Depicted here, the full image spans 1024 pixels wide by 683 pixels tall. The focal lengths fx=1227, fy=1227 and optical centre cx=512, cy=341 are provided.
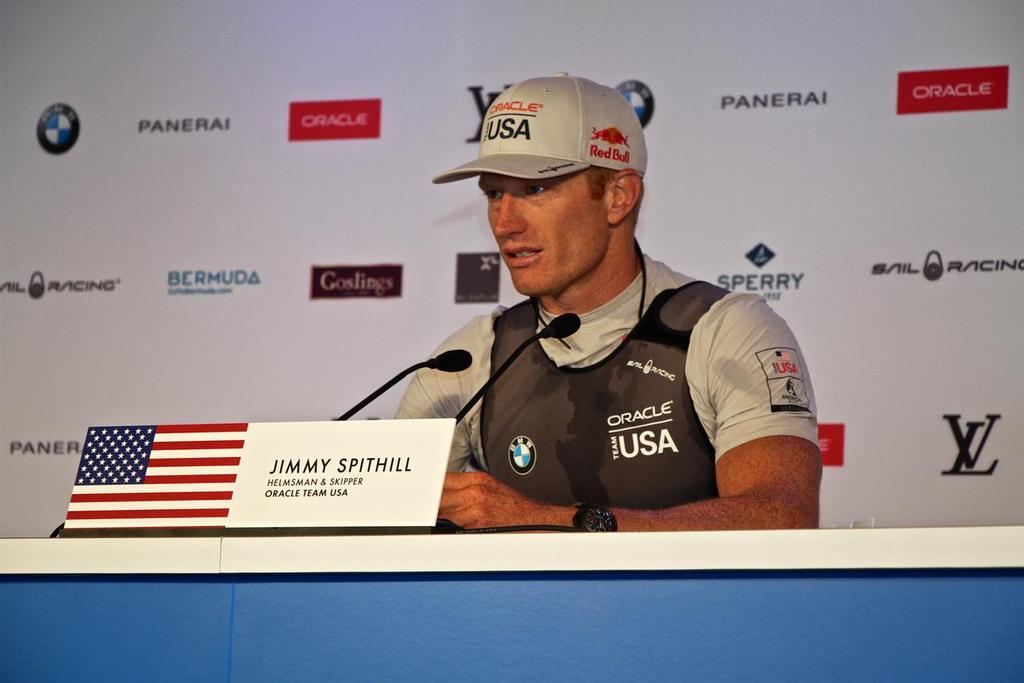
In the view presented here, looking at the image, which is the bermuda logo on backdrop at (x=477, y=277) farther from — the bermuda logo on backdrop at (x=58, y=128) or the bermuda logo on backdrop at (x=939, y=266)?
the bermuda logo on backdrop at (x=58, y=128)

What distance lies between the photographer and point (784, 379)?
1.88 meters

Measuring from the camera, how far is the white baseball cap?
2023 mm

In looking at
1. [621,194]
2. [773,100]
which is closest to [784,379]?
[621,194]

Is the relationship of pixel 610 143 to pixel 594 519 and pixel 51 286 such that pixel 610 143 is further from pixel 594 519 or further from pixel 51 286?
pixel 51 286

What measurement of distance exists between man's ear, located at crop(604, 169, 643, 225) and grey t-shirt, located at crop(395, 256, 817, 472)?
0.11 m

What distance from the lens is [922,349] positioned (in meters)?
2.97

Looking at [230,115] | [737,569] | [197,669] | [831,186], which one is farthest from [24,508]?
[737,569]

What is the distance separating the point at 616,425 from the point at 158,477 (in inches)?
35.7

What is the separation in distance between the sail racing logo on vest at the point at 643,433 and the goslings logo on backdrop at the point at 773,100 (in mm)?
1406

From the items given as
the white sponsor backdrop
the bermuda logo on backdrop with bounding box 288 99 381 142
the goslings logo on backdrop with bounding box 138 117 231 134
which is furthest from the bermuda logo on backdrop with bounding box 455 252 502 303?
the goslings logo on backdrop with bounding box 138 117 231 134

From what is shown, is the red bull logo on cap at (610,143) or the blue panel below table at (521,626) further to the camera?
the red bull logo on cap at (610,143)

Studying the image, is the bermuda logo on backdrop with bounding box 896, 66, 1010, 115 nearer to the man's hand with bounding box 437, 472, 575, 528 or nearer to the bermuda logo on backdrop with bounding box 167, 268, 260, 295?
the bermuda logo on backdrop with bounding box 167, 268, 260, 295

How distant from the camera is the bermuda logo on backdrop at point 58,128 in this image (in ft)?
12.0

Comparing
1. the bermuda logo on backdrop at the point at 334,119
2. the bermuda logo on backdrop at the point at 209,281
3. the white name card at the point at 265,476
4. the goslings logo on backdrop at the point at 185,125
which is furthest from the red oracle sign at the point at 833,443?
the white name card at the point at 265,476
